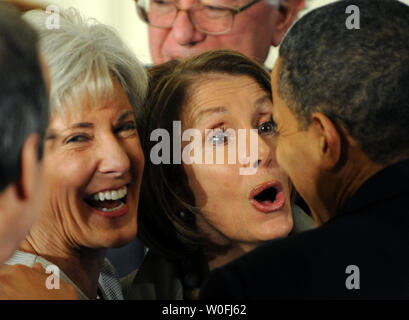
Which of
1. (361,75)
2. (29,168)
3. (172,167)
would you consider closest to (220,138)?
(172,167)

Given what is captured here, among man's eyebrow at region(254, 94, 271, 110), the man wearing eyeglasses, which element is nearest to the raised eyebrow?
the man wearing eyeglasses

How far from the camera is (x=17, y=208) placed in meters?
0.87

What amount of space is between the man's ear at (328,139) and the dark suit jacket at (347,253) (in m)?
0.08

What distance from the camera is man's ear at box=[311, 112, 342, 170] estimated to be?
3.86 ft

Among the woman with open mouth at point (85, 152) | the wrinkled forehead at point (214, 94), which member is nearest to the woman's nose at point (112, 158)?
the woman with open mouth at point (85, 152)

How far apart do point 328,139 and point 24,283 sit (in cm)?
60

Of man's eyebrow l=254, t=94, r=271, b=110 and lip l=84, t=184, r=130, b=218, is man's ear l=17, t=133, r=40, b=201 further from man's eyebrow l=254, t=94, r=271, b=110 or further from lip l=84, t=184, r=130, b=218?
man's eyebrow l=254, t=94, r=271, b=110

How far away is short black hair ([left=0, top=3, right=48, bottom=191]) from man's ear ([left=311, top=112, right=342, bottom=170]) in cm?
52

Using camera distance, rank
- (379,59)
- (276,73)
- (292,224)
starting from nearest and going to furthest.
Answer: (379,59) < (276,73) < (292,224)

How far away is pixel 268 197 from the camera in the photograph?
1.39 m

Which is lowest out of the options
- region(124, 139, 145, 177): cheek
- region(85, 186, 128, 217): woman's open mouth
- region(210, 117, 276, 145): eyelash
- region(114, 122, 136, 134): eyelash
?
region(85, 186, 128, 217): woman's open mouth

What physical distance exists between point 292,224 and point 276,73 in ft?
1.06
